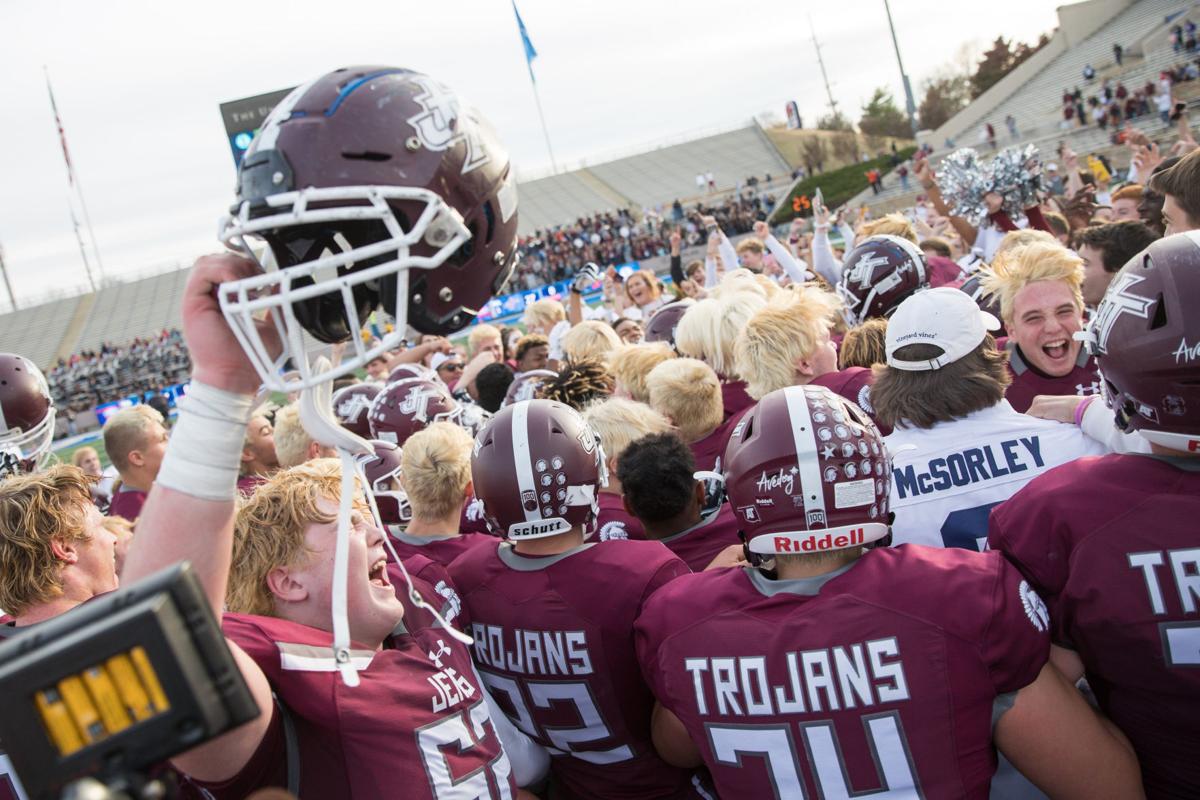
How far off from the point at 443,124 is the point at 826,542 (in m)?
1.37

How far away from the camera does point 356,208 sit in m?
1.61

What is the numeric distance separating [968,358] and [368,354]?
7.55 ft

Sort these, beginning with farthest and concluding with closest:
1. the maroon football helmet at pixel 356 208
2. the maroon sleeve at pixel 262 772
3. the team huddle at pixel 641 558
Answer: the maroon sleeve at pixel 262 772 < the team huddle at pixel 641 558 < the maroon football helmet at pixel 356 208

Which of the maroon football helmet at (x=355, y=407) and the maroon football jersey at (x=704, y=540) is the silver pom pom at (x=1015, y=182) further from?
the maroon football jersey at (x=704, y=540)

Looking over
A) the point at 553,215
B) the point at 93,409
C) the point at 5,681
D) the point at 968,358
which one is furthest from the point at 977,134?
the point at 5,681

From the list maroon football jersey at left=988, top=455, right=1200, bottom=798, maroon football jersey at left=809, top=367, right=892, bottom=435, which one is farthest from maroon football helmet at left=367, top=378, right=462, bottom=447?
maroon football jersey at left=988, top=455, right=1200, bottom=798

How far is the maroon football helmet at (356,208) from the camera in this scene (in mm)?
1597

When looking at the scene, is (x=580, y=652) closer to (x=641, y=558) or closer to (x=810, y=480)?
(x=641, y=558)

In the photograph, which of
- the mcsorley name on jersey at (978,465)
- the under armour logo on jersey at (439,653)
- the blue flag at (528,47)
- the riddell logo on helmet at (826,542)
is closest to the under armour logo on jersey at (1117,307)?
the mcsorley name on jersey at (978,465)

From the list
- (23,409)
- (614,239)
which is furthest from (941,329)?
(614,239)

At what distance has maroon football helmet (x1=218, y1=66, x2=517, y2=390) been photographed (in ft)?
5.24

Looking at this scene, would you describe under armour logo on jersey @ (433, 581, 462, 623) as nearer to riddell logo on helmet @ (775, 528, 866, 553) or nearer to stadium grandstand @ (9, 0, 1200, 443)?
riddell logo on helmet @ (775, 528, 866, 553)

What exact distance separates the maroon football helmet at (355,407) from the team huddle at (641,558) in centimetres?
357

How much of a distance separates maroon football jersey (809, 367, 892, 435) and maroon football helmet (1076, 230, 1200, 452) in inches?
66.7
